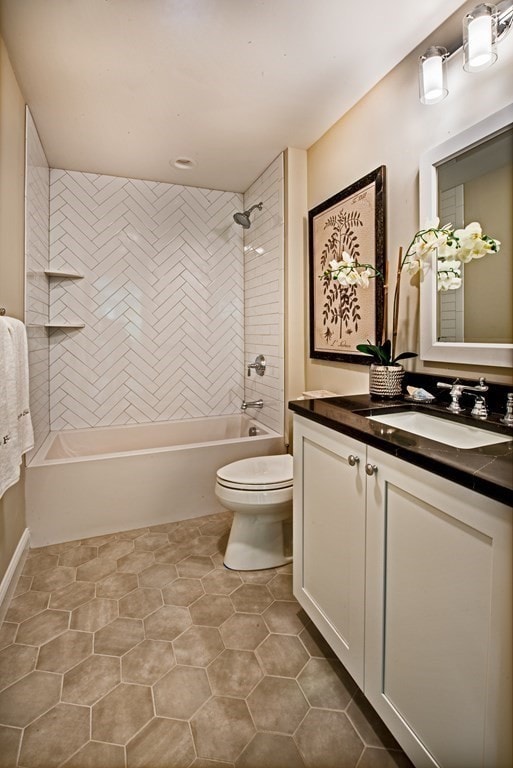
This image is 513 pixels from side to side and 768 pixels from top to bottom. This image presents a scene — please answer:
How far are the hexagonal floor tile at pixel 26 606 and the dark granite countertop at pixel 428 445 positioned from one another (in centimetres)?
144

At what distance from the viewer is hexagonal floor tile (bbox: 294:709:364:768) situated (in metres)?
1.13

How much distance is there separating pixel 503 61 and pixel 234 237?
2382 mm

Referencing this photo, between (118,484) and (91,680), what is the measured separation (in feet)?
3.85

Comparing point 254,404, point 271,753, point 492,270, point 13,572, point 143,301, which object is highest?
point 143,301

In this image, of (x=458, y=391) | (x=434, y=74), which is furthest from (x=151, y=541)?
(x=434, y=74)

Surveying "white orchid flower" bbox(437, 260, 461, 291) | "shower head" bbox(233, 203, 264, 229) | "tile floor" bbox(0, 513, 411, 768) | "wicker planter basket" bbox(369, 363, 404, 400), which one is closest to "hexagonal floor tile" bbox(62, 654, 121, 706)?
"tile floor" bbox(0, 513, 411, 768)

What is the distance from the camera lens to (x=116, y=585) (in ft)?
6.38

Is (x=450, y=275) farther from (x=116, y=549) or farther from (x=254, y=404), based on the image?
(x=116, y=549)

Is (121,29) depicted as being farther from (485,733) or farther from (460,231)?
(485,733)

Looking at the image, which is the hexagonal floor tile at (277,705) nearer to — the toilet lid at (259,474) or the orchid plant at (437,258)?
the toilet lid at (259,474)

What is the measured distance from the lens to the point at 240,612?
1.74 meters

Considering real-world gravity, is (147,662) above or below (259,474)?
below

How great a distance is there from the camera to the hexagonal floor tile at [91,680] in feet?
4.37

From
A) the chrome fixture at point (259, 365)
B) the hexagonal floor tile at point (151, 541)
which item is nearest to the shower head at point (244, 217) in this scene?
the chrome fixture at point (259, 365)
